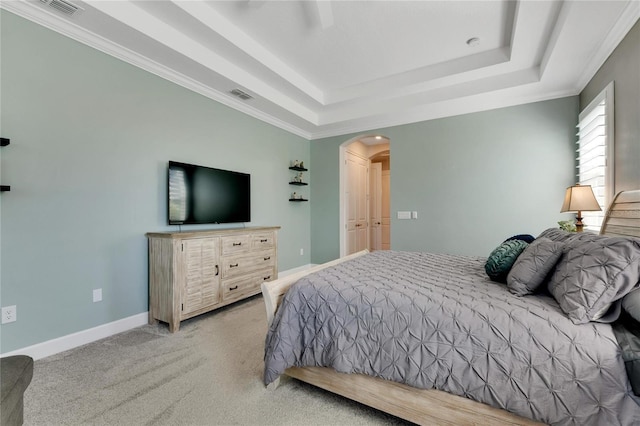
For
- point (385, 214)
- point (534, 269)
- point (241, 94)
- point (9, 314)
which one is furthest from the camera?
point (385, 214)


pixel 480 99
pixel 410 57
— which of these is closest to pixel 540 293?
pixel 410 57

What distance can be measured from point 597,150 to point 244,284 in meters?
Result: 4.02

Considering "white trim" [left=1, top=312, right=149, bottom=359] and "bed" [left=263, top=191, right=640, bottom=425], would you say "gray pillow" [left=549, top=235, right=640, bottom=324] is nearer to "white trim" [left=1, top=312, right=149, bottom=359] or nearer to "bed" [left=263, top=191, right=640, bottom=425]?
"bed" [left=263, top=191, right=640, bottom=425]

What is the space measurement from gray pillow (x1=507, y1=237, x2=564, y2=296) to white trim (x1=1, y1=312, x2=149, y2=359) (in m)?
3.17

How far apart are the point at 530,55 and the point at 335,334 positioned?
11.7 ft

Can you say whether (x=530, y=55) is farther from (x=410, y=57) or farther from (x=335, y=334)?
(x=335, y=334)

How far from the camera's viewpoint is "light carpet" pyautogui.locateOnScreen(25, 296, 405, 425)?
152 cm

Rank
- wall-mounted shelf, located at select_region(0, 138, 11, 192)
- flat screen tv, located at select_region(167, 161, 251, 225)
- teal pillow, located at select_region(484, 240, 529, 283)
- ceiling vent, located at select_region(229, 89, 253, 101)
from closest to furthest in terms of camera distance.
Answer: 1. teal pillow, located at select_region(484, 240, 529, 283)
2. wall-mounted shelf, located at select_region(0, 138, 11, 192)
3. flat screen tv, located at select_region(167, 161, 251, 225)
4. ceiling vent, located at select_region(229, 89, 253, 101)

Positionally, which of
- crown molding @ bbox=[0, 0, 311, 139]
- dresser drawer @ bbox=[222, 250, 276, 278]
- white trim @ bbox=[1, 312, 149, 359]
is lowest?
white trim @ bbox=[1, 312, 149, 359]

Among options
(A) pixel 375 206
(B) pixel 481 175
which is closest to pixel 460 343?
(B) pixel 481 175

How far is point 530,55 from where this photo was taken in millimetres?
2996

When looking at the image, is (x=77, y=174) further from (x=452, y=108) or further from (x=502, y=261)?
(x=452, y=108)

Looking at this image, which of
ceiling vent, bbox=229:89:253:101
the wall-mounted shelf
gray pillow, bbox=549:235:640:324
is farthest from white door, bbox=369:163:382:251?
the wall-mounted shelf

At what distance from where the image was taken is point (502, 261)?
1732mm
